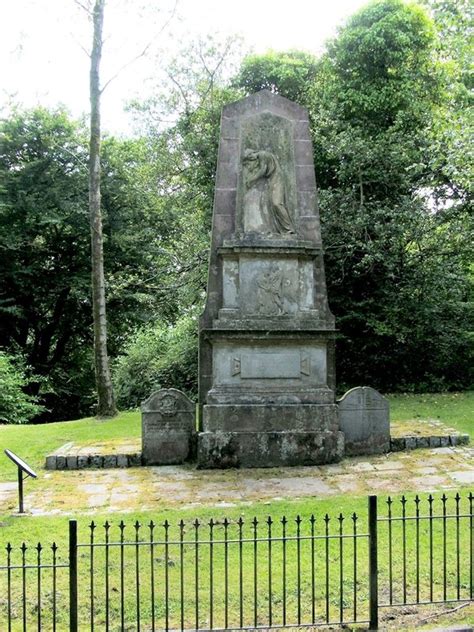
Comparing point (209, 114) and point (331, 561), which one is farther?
point (209, 114)

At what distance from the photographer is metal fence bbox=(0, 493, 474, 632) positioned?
4.71 metres

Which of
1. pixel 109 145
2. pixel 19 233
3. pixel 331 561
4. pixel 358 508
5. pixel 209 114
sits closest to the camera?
pixel 331 561

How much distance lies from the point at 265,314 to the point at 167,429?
7.96ft

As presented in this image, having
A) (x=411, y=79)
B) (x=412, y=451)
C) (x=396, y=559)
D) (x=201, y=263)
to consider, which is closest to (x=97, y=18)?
(x=201, y=263)

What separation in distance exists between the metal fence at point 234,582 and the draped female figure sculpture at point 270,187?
5596 millimetres

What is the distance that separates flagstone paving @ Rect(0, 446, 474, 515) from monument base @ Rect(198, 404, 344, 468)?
0.73 ft

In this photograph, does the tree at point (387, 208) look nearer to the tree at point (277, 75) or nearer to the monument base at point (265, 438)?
the tree at point (277, 75)

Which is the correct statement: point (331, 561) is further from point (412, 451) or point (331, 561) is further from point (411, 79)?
point (411, 79)

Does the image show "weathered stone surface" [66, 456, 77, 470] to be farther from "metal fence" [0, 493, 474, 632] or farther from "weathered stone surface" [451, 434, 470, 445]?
"weathered stone surface" [451, 434, 470, 445]

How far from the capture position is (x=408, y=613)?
489 centimetres

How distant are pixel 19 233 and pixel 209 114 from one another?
876 centimetres

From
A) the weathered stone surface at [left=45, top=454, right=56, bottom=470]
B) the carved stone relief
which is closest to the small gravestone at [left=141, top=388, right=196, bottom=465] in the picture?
the weathered stone surface at [left=45, top=454, right=56, bottom=470]

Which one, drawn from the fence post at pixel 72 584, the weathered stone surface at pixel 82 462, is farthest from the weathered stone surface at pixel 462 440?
the fence post at pixel 72 584

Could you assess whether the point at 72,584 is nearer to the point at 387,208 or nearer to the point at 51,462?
the point at 51,462
